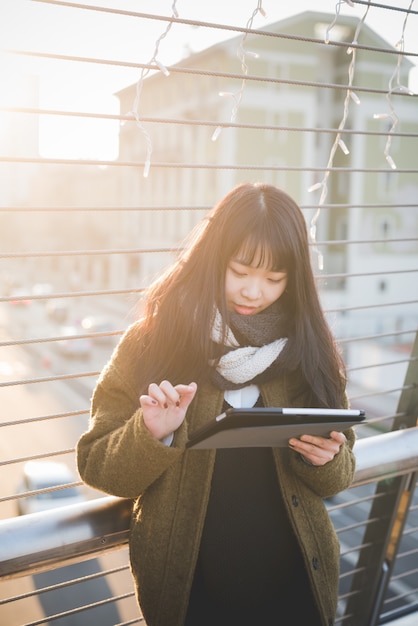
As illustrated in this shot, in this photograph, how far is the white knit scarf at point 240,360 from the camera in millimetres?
1450

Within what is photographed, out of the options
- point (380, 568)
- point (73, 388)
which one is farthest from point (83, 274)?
point (380, 568)

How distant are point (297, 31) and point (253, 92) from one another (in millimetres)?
2233

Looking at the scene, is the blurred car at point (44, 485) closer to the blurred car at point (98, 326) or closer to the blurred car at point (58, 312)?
the blurred car at point (98, 326)

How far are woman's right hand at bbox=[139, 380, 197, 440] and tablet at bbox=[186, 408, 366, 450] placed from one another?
0.27 feet

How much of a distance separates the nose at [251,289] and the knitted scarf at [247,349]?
53 mm

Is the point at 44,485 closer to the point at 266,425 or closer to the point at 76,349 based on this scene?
the point at 76,349

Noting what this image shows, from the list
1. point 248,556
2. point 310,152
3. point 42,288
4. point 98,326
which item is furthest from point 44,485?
point 42,288

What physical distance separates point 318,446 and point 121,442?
0.39 metres

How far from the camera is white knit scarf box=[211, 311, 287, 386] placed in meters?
1.45

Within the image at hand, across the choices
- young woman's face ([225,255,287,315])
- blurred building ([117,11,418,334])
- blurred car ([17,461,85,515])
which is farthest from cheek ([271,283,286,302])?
blurred building ([117,11,418,334])

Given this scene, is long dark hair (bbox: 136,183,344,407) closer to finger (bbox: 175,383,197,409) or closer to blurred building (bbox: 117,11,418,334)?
finger (bbox: 175,383,197,409)

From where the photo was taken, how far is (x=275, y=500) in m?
1.48

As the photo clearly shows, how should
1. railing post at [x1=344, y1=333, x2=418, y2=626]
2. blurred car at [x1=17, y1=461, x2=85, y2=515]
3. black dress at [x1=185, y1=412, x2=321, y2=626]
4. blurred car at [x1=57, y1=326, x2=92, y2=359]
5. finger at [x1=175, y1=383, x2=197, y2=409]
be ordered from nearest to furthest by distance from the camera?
finger at [x1=175, y1=383, x2=197, y2=409], black dress at [x1=185, y1=412, x2=321, y2=626], railing post at [x1=344, y1=333, x2=418, y2=626], blurred car at [x1=17, y1=461, x2=85, y2=515], blurred car at [x1=57, y1=326, x2=92, y2=359]

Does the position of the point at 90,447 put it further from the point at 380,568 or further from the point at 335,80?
the point at 335,80
